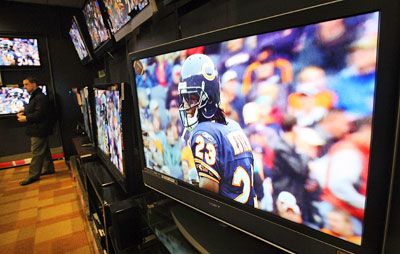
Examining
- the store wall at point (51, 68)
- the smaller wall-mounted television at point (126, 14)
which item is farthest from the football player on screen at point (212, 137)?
the store wall at point (51, 68)

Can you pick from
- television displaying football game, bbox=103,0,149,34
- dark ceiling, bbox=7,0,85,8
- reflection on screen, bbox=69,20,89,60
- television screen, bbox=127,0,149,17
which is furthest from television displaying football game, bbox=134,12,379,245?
dark ceiling, bbox=7,0,85,8

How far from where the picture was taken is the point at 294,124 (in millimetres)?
579

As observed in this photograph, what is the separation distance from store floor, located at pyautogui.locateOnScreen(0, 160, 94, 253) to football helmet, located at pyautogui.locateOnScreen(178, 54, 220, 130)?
6.07 feet

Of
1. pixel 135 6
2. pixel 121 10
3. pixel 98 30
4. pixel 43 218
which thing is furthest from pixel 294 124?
pixel 43 218

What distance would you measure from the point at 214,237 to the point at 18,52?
4895 millimetres

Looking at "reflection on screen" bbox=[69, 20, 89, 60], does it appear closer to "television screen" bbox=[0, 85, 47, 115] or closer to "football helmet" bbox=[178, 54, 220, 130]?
"television screen" bbox=[0, 85, 47, 115]

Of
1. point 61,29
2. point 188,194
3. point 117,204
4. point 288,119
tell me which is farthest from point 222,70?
point 61,29

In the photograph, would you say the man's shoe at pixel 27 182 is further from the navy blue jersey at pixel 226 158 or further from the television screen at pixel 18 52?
the navy blue jersey at pixel 226 158

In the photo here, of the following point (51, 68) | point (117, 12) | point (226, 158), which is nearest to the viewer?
point (226, 158)

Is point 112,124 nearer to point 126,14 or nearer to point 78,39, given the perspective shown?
point 126,14

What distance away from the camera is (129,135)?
4.25 feet

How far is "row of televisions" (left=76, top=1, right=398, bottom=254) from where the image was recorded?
458mm

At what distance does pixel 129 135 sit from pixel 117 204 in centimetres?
35

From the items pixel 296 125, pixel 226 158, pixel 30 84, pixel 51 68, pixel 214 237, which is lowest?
pixel 214 237
